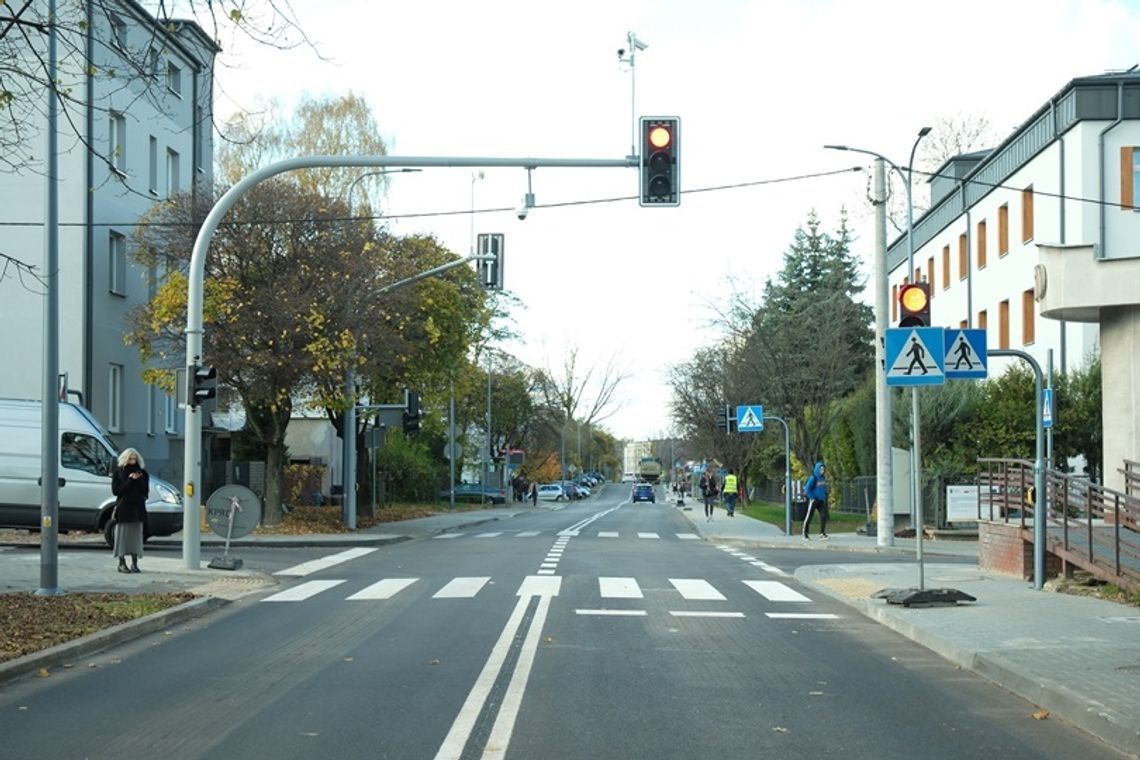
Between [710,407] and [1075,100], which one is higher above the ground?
[1075,100]

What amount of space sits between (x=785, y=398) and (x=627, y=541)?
1582cm

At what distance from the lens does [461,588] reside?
17.8 metres

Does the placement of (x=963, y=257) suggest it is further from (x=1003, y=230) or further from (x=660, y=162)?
(x=660, y=162)

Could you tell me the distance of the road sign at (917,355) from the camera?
14820 mm

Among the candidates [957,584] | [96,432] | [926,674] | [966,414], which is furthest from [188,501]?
[966,414]

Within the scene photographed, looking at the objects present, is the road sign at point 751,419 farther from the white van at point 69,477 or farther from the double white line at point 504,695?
the double white line at point 504,695

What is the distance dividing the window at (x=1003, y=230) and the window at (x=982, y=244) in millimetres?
1942

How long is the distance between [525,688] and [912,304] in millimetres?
7464

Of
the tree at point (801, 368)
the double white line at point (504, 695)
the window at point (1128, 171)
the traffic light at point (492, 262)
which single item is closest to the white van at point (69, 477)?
the traffic light at point (492, 262)

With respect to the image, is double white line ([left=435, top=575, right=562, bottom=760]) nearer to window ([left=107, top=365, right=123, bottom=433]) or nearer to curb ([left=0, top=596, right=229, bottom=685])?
curb ([left=0, top=596, right=229, bottom=685])

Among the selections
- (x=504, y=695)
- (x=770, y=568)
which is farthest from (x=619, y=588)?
(x=504, y=695)

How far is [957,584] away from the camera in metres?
17.5

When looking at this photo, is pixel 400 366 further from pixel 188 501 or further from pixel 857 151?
pixel 188 501

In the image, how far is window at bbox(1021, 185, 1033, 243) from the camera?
40656mm
